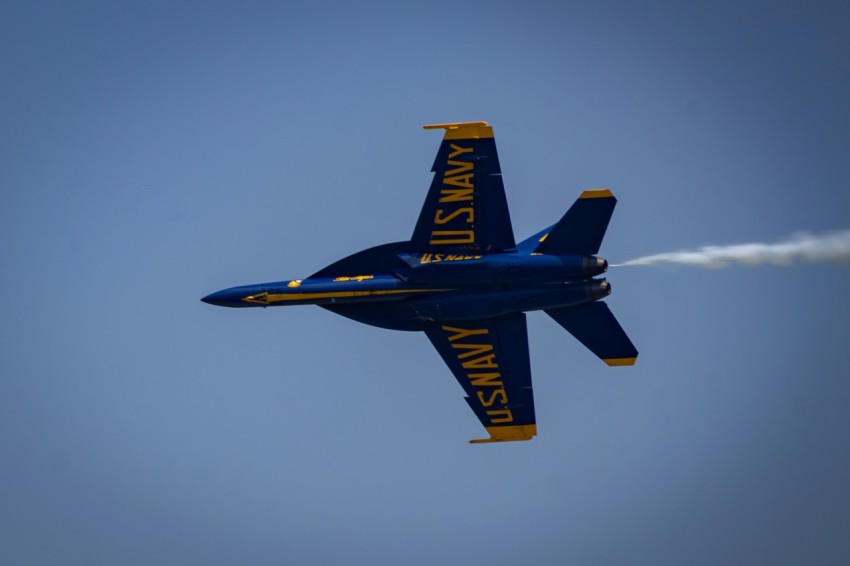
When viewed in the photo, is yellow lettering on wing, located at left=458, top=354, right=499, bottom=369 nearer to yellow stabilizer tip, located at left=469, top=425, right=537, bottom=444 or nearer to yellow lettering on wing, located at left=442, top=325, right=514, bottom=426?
yellow lettering on wing, located at left=442, top=325, right=514, bottom=426

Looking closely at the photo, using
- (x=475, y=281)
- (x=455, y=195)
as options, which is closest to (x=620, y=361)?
(x=475, y=281)

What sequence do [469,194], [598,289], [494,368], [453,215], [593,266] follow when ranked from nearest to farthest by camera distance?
[593,266] → [598,289] → [469,194] → [453,215] → [494,368]

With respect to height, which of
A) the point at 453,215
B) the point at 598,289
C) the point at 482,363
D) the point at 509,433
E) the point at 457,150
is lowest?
the point at 509,433

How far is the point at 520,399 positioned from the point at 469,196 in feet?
20.2

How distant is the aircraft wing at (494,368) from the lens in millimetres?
44438

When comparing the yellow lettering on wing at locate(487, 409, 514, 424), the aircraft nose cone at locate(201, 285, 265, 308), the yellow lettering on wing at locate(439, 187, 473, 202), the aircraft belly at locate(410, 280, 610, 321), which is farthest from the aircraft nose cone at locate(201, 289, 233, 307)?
the yellow lettering on wing at locate(487, 409, 514, 424)

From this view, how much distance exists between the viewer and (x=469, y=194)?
140 ft

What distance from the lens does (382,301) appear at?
4359 cm

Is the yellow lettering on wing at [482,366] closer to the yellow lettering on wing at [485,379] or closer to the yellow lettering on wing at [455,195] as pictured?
the yellow lettering on wing at [485,379]

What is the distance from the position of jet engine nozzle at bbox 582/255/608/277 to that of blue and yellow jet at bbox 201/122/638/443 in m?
0.03

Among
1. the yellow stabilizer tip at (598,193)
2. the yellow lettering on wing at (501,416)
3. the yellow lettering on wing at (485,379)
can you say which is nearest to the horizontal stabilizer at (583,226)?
the yellow stabilizer tip at (598,193)

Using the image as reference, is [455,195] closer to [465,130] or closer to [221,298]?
[465,130]

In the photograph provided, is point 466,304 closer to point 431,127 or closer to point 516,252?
point 516,252

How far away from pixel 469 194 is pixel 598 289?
13.7ft
